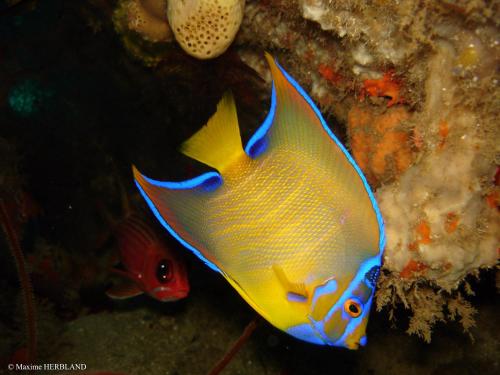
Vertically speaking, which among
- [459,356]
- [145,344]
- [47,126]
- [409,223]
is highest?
[409,223]

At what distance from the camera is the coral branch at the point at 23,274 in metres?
2.61

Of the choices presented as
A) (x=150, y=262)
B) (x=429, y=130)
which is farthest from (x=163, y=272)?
(x=429, y=130)

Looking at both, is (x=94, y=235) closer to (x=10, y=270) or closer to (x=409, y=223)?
(x=10, y=270)

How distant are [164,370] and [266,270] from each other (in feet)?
8.73

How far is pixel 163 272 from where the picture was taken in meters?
3.44

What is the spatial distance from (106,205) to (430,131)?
3.86 m

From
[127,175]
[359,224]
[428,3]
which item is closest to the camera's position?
[359,224]

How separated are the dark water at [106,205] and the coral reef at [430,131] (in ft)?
4.21

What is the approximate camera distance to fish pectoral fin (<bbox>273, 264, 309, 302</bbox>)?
149 centimetres

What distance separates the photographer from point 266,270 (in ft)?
5.09

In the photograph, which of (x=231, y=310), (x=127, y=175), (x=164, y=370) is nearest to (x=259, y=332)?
(x=231, y=310)

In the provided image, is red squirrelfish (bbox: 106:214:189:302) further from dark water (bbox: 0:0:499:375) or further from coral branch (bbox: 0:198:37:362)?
coral branch (bbox: 0:198:37:362)

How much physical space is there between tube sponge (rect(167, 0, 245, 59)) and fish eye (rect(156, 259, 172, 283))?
199 cm

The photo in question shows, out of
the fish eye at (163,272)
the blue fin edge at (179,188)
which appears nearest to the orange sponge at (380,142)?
the blue fin edge at (179,188)
